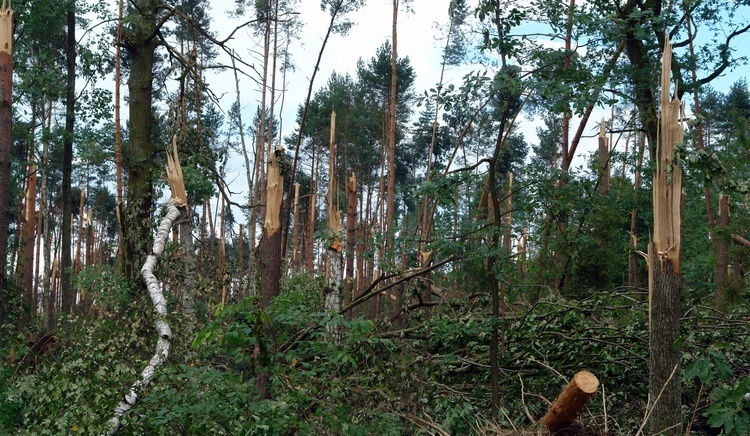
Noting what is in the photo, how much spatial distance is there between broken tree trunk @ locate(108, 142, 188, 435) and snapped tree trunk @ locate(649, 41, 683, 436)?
4.33 m

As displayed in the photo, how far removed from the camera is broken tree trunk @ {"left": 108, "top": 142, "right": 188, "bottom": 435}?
627 cm

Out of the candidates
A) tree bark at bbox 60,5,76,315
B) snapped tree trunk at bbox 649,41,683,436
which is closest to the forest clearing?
snapped tree trunk at bbox 649,41,683,436

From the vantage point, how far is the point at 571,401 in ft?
14.9

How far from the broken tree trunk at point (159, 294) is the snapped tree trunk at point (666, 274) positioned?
4.33m

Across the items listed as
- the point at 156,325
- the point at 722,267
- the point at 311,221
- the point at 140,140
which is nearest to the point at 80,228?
the point at 311,221

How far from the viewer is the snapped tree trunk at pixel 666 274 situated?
464 centimetres

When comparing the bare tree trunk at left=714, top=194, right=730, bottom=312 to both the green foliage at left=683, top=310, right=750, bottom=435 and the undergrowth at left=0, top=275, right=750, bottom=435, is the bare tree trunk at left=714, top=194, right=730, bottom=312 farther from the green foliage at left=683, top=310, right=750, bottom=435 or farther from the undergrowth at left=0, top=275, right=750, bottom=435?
the green foliage at left=683, top=310, right=750, bottom=435

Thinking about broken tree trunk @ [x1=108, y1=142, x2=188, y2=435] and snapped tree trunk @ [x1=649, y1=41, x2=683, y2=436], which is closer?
snapped tree trunk @ [x1=649, y1=41, x2=683, y2=436]

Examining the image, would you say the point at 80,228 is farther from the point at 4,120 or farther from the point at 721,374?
the point at 721,374

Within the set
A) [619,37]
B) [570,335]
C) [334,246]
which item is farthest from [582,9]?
[334,246]

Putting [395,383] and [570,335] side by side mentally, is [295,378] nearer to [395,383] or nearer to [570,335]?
[395,383]

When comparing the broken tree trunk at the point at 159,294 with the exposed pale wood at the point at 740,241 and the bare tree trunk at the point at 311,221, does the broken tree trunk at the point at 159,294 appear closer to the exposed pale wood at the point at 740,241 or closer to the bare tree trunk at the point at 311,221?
the exposed pale wood at the point at 740,241

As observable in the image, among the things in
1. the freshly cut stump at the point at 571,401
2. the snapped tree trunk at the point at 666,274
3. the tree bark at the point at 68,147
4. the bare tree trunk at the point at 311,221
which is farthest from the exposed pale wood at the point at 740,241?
the bare tree trunk at the point at 311,221

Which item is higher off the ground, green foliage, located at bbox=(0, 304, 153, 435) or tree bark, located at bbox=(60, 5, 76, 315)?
tree bark, located at bbox=(60, 5, 76, 315)
